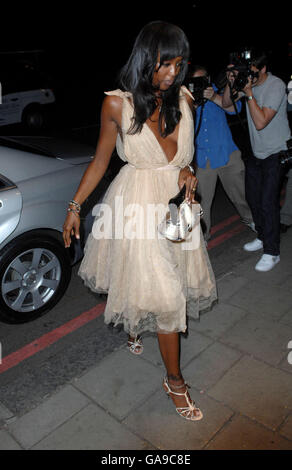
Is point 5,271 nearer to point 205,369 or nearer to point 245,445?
point 205,369

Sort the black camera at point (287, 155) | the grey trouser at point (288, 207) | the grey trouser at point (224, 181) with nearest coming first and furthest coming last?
the black camera at point (287, 155) → the grey trouser at point (224, 181) → the grey trouser at point (288, 207)

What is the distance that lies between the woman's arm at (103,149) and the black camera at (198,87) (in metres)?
1.80

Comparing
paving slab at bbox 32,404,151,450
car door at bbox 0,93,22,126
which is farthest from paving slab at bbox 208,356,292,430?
car door at bbox 0,93,22,126

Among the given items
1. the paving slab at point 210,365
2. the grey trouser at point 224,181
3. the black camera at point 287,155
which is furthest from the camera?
the grey trouser at point 224,181

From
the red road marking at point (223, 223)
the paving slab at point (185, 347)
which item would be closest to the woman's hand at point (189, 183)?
the paving slab at point (185, 347)

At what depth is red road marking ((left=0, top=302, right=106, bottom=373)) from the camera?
3203 mm

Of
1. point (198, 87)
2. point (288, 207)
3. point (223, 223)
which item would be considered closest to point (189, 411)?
point (198, 87)

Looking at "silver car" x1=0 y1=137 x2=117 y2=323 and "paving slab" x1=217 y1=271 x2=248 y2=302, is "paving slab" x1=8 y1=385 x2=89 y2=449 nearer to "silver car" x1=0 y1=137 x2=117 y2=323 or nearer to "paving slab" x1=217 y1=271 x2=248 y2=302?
"silver car" x1=0 y1=137 x2=117 y2=323

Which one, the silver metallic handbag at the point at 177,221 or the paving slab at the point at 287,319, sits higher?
the silver metallic handbag at the point at 177,221

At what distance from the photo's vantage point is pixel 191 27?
34344mm

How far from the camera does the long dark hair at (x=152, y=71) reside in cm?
215

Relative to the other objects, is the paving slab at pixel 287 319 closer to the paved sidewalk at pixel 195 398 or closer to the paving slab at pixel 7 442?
the paved sidewalk at pixel 195 398

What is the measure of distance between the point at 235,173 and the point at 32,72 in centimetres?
985

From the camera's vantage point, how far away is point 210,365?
2930mm
